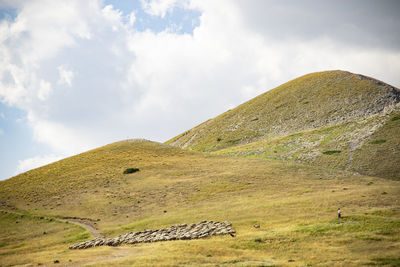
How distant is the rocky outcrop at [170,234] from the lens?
36.8 m

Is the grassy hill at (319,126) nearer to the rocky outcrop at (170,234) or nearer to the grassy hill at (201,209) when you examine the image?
the grassy hill at (201,209)

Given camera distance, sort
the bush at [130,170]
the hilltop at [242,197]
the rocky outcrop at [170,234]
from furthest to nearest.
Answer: the bush at [130,170]
the rocky outcrop at [170,234]
the hilltop at [242,197]

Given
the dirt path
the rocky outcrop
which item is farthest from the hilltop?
the rocky outcrop

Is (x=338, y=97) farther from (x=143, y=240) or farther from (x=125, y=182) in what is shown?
(x=143, y=240)

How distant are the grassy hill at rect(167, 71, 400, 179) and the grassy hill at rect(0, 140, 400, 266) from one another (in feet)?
32.2

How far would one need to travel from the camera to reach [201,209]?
4844cm

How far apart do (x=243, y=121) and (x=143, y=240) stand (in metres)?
94.9

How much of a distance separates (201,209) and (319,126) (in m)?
64.7

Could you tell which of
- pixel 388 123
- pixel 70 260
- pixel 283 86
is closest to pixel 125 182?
pixel 70 260

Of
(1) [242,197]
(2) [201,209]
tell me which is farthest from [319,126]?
(2) [201,209]

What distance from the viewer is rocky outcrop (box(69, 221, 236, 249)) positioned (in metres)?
36.8

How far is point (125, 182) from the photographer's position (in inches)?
2719

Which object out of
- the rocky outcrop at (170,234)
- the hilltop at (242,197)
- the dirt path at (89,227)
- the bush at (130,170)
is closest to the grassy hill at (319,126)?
the hilltop at (242,197)

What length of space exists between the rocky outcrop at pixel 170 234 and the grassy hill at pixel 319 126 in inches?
1579
